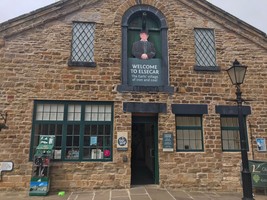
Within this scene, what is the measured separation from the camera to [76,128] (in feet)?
28.2

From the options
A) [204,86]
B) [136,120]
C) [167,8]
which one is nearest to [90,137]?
[136,120]

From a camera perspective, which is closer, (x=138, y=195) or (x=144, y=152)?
(x=138, y=195)

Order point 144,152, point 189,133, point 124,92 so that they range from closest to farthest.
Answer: point 124,92
point 189,133
point 144,152

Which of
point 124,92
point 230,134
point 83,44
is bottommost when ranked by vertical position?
point 230,134

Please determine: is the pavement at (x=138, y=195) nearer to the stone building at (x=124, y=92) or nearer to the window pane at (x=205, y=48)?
the stone building at (x=124, y=92)

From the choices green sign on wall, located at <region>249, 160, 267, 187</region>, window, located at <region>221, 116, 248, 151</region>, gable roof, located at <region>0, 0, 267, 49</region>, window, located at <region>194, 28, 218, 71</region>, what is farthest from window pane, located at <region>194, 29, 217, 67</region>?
green sign on wall, located at <region>249, 160, 267, 187</region>

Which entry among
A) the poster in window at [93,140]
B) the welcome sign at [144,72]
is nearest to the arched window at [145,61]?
the welcome sign at [144,72]

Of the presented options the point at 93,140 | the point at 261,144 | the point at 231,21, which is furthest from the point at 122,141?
the point at 231,21

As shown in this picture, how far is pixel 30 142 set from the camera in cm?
823

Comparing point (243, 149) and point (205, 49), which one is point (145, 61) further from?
point (243, 149)

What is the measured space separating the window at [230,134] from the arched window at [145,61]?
2443 millimetres

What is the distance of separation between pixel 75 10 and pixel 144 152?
24.8 feet

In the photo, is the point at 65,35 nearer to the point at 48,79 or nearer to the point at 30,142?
the point at 48,79

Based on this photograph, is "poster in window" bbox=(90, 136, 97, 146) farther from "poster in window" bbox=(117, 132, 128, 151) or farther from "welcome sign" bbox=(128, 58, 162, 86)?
"welcome sign" bbox=(128, 58, 162, 86)
